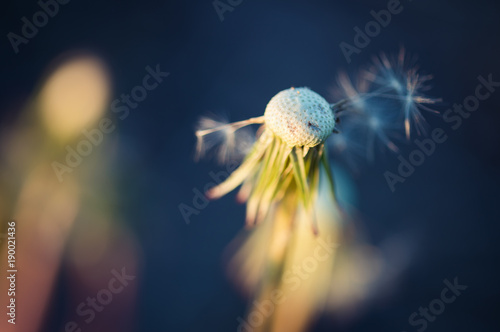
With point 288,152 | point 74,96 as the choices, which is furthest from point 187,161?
point 288,152

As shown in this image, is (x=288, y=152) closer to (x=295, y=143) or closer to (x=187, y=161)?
(x=295, y=143)

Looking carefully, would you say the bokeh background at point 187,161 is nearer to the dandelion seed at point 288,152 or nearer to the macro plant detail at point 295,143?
the macro plant detail at point 295,143

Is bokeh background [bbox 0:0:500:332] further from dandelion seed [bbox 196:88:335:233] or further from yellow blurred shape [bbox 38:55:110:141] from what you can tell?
dandelion seed [bbox 196:88:335:233]

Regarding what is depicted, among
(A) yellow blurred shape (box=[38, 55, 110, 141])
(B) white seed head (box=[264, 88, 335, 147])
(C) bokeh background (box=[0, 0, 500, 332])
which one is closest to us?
(B) white seed head (box=[264, 88, 335, 147])

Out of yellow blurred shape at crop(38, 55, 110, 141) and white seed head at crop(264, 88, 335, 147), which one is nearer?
white seed head at crop(264, 88, 335, 147)

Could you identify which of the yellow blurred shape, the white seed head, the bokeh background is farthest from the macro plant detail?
the yellow blurred shape

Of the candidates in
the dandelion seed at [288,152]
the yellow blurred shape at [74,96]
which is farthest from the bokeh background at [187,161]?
the dandelion seed at [288,152]

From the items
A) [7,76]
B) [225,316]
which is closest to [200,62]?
[7,76]
